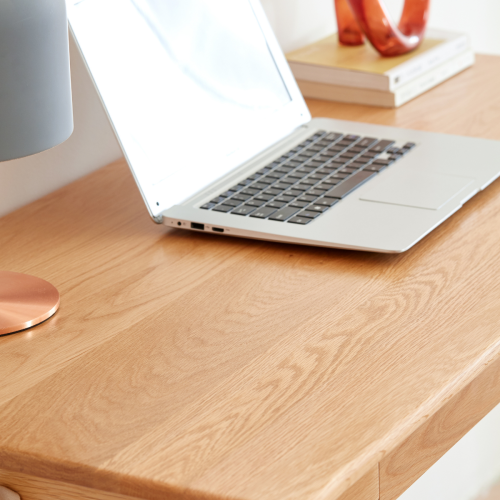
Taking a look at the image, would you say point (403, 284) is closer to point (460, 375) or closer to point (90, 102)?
point (460, 375)

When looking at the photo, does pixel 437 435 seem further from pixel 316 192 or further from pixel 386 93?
pixel 386 93

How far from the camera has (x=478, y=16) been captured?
79.6 inches

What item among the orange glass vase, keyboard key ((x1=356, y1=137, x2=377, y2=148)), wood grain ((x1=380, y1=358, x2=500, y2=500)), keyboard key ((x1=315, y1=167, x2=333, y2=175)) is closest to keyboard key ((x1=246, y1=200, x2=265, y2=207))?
keyboard key ((x1=315, y1=167, x2=333, y2=175))

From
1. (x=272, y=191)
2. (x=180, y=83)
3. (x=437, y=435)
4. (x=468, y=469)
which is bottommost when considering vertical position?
(x=468, y=469)

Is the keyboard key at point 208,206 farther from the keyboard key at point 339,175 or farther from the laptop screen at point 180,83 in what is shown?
the keyboard key at point 339,175

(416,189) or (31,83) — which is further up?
(31,83)

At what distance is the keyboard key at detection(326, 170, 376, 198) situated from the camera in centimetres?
89

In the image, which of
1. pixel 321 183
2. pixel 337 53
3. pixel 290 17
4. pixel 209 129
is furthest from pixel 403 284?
pixel 290 17

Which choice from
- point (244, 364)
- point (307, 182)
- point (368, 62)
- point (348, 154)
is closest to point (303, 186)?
point (307, 182)

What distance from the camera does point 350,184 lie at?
0.91 meters

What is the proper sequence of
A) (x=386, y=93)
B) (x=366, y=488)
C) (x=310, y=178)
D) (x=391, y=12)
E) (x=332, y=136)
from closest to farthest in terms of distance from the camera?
1. (x=366, y=488)
2. (x=310, y=178)
3. (x=332, y=136)
4. (x=386, y=93)
5. (x=391, y=12)

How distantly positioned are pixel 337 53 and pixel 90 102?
0.46m

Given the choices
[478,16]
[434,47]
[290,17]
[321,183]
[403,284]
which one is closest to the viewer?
[403,284]

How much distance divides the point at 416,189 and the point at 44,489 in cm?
51
